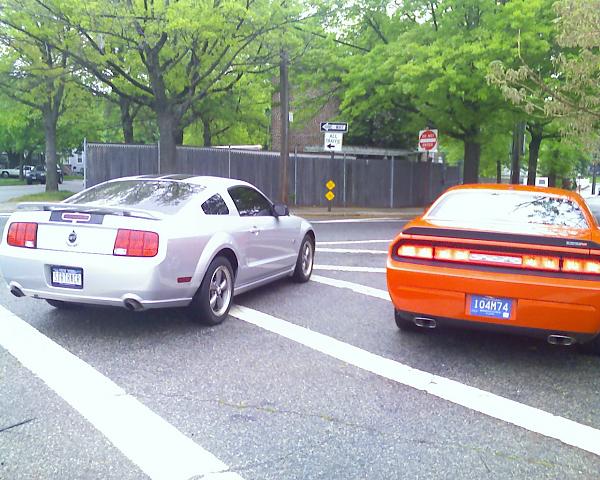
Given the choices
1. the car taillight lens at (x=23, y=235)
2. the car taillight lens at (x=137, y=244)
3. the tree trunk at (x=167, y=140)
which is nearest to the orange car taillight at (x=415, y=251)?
the car taillight lens at (x=137, y=244)

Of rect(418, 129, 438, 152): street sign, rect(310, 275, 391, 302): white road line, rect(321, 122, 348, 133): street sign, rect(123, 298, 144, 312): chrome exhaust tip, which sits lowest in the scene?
rect(310, 275, 391, 302): white road line

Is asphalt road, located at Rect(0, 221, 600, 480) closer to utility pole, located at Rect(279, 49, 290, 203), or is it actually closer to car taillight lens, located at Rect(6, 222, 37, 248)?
car taillight lens, located at Rect(6, 222, 37, 248)

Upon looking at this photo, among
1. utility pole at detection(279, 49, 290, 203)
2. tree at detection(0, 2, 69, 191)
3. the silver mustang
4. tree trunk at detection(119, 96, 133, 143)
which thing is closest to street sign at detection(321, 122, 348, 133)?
utility pole at detection(279, 49, 290, 203)

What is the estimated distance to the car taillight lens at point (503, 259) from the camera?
4.63 m

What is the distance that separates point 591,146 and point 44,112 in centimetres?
2025

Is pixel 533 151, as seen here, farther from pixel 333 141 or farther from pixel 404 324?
pixel 404 324

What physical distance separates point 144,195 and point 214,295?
1.25 metres

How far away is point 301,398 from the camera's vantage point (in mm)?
4176

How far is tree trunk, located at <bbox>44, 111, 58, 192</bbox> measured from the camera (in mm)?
24438

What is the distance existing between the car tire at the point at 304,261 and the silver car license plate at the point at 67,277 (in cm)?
340

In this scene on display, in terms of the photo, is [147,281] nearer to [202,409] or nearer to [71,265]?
[71,265]

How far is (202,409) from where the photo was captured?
3955 mm

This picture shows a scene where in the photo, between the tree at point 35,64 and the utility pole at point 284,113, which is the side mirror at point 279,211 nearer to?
the tree at point 35,64

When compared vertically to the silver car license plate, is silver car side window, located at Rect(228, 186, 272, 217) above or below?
above
